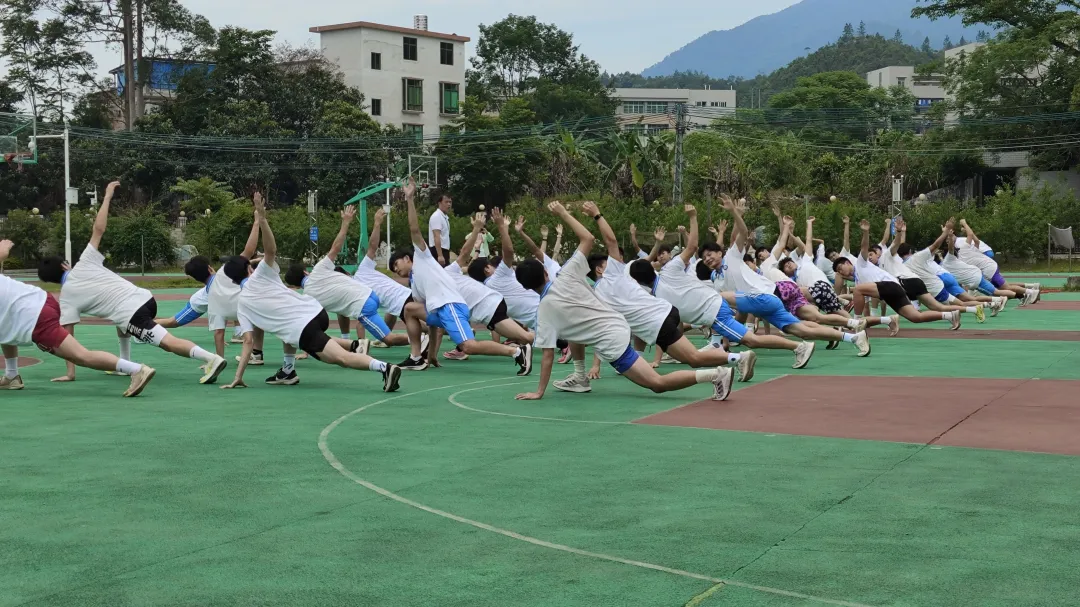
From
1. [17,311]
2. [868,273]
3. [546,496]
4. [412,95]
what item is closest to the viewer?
[546,496]

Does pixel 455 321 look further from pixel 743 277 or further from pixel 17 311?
pixel 17 311

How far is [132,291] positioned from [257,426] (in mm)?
3319

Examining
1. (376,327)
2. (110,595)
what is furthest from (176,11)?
(110,595)

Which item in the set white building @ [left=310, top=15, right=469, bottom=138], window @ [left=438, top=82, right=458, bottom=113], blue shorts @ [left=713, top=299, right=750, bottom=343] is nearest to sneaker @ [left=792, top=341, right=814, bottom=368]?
blue shorts @ [left=713, top=299, right=750, bottom=343]

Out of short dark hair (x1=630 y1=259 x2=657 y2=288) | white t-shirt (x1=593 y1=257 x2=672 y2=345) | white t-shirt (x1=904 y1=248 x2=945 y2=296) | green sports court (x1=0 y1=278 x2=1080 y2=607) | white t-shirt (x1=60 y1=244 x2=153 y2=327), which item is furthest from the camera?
white t-shirt (x1=904 y1=248 x2=945 y2=296)

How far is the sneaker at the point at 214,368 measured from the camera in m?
11.3

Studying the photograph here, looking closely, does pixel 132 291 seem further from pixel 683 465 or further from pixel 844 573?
pixel 844 573

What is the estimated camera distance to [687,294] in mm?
12641

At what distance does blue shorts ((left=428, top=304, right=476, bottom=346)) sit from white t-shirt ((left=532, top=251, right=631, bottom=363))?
95.3 inches

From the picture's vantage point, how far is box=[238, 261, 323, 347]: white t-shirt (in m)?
11.3

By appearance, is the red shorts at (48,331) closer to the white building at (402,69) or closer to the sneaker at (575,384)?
the sneaker at (575,384)

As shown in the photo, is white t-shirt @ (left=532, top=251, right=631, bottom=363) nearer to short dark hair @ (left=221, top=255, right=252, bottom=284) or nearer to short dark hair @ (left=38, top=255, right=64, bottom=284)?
short dark hair @ (left=221, top=255, right=252, bottom=284)

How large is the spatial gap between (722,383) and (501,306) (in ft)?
14.3

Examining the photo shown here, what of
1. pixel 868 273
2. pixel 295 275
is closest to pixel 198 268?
pixel 295 275
